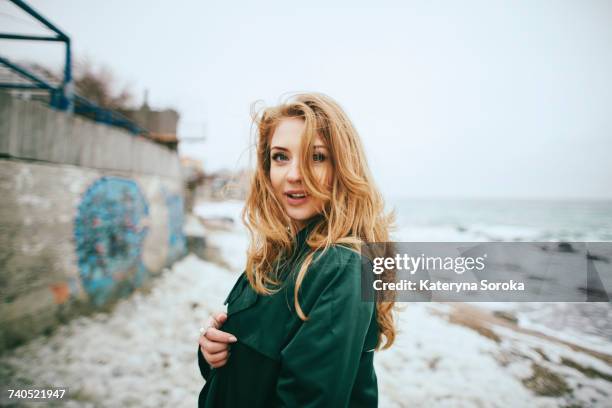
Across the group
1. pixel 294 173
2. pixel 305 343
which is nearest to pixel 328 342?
pixel 305 343

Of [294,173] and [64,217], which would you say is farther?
[64,217]

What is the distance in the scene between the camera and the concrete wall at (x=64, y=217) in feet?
11.2

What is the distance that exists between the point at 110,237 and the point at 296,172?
17.7 feet

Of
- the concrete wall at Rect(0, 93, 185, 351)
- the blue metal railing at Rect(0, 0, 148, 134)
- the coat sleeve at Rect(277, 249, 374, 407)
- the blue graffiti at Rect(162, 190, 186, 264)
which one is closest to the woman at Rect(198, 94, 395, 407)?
the coat sleeve at Rect(277, 249, 374, 407)

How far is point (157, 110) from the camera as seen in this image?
1278cm

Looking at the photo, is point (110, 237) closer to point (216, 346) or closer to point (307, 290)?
point (216, 346)

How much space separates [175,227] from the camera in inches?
319

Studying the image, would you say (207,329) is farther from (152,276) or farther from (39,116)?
(152,276)

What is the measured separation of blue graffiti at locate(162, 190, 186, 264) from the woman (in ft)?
23.4

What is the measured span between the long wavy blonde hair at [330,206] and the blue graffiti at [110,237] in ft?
15.2

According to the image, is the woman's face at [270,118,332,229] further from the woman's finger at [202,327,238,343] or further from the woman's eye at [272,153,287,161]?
the woman's finger at [202,327,238,343]

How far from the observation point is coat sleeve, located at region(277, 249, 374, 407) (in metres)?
0.83

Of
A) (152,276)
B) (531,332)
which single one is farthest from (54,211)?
(531,332)

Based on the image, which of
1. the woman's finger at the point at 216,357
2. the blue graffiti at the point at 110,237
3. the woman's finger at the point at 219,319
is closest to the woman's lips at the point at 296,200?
the woman's finger at the point at 219,319
